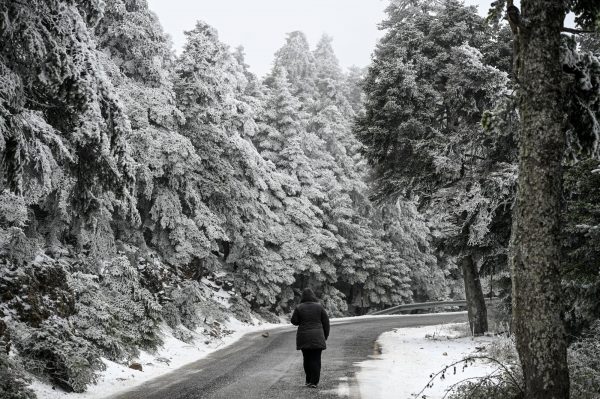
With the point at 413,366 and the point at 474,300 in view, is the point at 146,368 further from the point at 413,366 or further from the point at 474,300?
the point at 474,300

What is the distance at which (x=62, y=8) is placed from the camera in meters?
6.93

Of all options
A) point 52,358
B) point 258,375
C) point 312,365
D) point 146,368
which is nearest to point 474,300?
point 258,375

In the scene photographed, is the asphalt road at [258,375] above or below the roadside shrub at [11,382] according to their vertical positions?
below

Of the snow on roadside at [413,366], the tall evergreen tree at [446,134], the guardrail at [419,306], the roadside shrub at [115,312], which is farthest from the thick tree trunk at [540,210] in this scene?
the guardrail at [419,306]

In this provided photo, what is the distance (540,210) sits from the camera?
16.8 feet

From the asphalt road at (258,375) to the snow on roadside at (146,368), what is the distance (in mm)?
322

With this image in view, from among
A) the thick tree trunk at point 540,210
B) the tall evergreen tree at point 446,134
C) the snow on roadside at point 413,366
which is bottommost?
the snow on roadside at point 413,366

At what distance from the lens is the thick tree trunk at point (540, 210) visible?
198 inches

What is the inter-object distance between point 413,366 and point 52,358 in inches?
277

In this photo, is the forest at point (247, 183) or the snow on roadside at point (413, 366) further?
the snow on roadside at point (413, 366)

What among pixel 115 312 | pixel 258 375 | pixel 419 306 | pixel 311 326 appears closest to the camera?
pixel 311 326

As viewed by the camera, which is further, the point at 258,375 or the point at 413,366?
the point at 413,366

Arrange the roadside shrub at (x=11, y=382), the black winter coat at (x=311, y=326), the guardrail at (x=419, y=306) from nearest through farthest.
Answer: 1. the roadside shrub at (x=11, y=382)
2. the black winter coat at (x=311, y=326)
3. the guardrail at (x=419, y=306)

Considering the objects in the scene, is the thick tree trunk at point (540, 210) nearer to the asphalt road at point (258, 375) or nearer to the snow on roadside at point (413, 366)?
the snow on roadside at point (413, 366)
